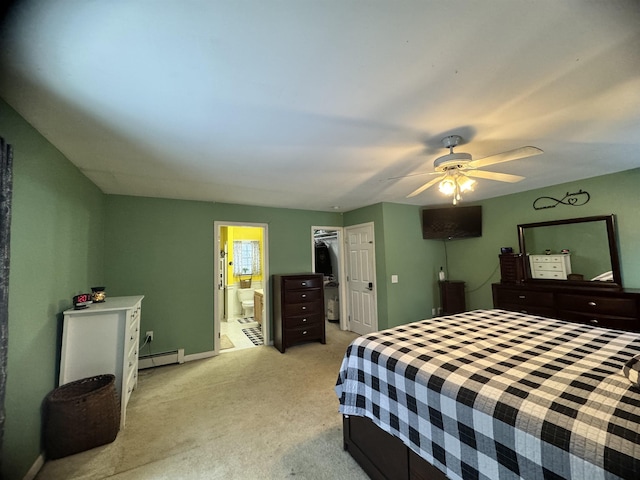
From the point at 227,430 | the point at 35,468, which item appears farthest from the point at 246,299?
the point at 35,468

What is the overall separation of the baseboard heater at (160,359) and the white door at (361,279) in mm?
2904

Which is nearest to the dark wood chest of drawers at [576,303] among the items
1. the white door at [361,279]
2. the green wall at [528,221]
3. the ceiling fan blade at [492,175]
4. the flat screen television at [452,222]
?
the green wall at [528,221]

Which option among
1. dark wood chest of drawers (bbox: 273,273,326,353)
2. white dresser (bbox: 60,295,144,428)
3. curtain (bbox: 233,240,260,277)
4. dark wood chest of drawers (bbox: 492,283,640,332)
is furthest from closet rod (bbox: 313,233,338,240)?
white dresser (bbox: 60,295,144,428)

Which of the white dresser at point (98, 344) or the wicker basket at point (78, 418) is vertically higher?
the white dresser at point (98, 344)

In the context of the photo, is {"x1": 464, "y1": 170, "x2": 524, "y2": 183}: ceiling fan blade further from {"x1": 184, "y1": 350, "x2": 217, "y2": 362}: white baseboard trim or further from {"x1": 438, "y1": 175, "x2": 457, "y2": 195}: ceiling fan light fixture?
{"x1": 184, "y1": 350, "x2": 217, "y2": 362}: white baseboard trim

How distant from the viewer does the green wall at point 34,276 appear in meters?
1.53

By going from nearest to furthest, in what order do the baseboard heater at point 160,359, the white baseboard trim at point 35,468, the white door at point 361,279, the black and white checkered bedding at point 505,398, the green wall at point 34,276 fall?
the black and white checkered bedding at point 505,398, the green wall at point 34,276, the white baseboard trim at point 35,468, the baseboard heater at point 160,359, the white door at point 361,279

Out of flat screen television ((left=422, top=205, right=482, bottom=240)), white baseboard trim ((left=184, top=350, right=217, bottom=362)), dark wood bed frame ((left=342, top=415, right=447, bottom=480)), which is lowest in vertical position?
white baseboard trim ((left=184, top=350, right=217, bottom=362))

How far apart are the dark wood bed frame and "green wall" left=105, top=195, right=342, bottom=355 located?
8.99 feet

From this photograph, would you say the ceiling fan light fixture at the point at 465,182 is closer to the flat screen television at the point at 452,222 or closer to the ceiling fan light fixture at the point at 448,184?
the ceiling fan light fixture at the point at 448,184

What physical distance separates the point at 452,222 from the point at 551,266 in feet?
4.72

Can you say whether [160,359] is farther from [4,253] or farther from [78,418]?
[4,253]

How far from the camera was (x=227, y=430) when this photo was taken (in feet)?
6.93

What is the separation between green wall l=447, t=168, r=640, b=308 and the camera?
289 centimetres
